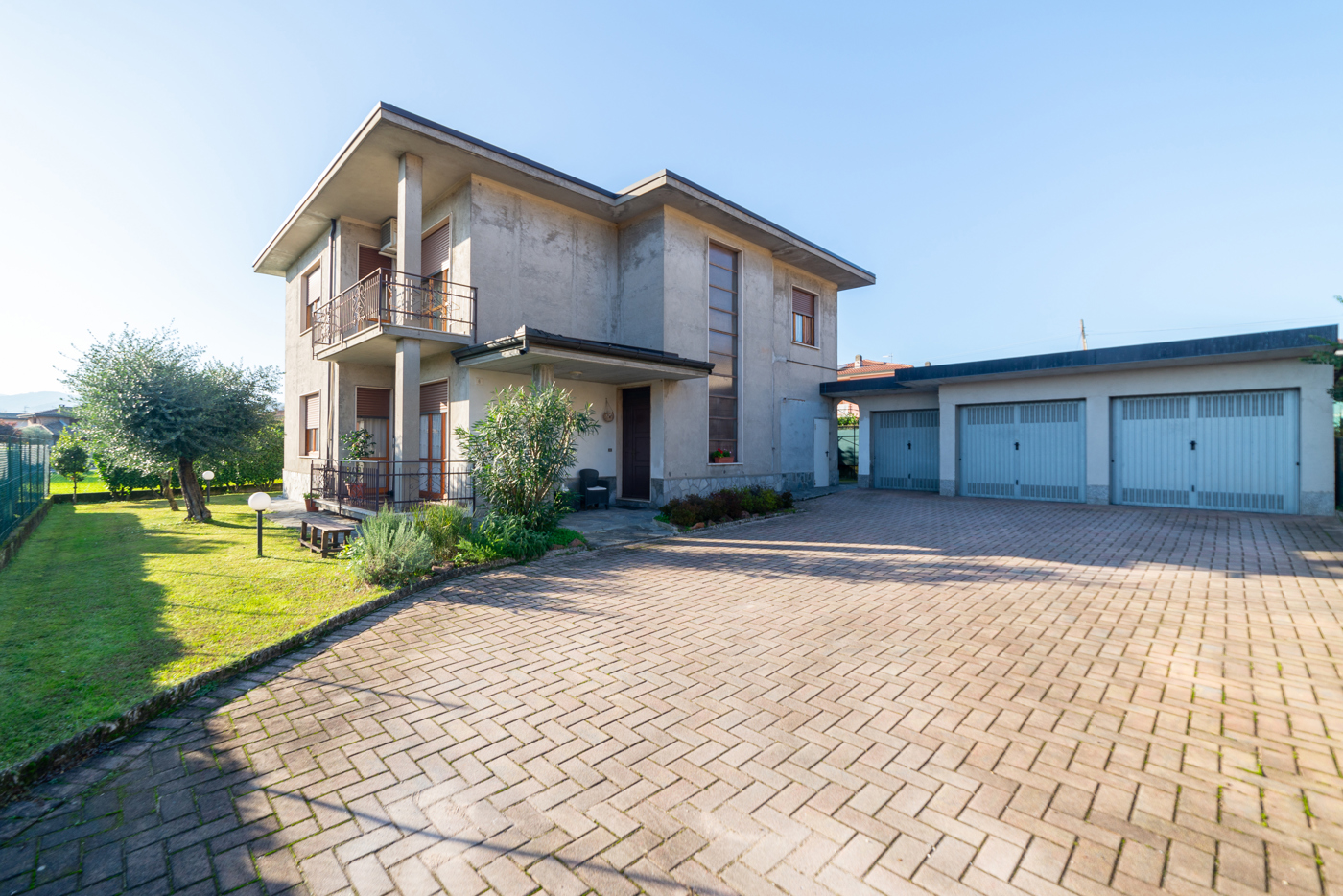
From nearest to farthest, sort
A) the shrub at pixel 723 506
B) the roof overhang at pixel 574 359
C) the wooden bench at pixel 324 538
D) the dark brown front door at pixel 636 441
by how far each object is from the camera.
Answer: the wooden bench at pixel 324 538
the roof overhang at pixel 574 359
the shrub at pixel 723 506
the dark brown front door at pixel 636 441

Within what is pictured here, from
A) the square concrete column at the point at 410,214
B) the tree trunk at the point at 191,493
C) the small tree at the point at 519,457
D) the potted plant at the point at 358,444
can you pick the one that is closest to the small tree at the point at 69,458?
the tree trunk at the point at 191,493

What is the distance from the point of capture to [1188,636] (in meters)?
4.85

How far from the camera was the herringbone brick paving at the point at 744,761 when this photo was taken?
2260 mm

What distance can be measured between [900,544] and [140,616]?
386 inches

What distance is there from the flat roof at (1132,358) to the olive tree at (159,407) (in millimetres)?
17678

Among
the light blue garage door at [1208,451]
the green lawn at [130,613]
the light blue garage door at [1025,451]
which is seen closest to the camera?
the green lawn at [130,613]

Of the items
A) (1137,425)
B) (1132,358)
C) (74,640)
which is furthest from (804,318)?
(74,640)

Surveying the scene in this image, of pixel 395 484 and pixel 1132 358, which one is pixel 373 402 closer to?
pixel 395 484

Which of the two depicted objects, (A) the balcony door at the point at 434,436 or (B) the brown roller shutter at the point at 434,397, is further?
(B) the brown roller shutter at the point at 434,397

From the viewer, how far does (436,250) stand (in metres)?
13.4

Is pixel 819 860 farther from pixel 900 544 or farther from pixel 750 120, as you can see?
pixel 750 120

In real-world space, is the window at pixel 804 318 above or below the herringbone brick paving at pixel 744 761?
above

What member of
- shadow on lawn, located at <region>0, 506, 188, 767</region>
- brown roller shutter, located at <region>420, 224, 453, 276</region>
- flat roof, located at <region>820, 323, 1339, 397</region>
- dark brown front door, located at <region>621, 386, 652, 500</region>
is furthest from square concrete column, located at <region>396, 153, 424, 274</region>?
flat roof, located at <region>820, 323, 1339, 397</region>

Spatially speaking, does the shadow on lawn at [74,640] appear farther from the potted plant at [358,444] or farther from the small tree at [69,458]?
the small tree at [69,458]
